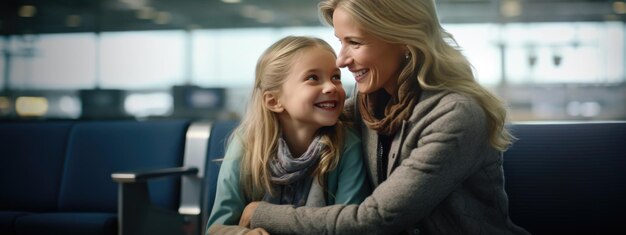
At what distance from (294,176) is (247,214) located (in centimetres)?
15

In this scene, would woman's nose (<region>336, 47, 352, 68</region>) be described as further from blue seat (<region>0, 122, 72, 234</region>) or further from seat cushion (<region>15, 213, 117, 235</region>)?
blue seat (<region>0, 122, 72, 234</region>)

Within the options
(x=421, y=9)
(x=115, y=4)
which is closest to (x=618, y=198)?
(x=421, y=9)

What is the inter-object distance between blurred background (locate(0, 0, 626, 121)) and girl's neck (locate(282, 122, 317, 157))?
174 inches

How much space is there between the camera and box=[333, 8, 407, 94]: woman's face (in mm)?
1435

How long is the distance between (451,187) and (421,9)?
0.42 m

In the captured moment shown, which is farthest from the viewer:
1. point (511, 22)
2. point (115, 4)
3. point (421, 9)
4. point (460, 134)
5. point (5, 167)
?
point (115, 4)

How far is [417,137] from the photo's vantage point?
1.39 metres

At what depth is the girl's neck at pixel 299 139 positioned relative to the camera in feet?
5.19

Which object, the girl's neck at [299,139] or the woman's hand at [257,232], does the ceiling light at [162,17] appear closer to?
the girl's neck at [299,139]

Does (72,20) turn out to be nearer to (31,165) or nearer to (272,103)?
(31,165)

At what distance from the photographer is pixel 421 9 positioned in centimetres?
143

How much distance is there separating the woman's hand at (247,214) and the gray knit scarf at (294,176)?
0.05 m

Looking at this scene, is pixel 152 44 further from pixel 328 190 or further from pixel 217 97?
pixel 328 190

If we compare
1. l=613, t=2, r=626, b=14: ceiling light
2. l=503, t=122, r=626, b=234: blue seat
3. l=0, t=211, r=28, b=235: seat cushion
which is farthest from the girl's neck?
l=613, t=2, r=626, b=14: ceiling light
